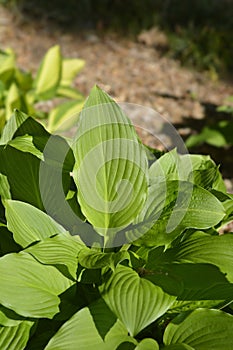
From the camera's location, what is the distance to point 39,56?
16.0ft

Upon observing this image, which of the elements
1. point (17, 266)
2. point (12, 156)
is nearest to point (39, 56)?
point (12, 156)

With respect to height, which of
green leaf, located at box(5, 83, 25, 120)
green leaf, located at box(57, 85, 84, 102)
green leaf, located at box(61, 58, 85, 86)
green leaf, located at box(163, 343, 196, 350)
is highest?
green leaf, located at box(163, 343, 196, 350)

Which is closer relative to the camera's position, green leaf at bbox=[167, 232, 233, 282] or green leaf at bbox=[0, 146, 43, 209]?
green leaf at bbox=[167, 232, 233, 282]

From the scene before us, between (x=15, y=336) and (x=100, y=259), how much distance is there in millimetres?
322

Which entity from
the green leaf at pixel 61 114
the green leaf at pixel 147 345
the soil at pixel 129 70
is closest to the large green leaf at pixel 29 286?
the green leaf at pixel 147 345

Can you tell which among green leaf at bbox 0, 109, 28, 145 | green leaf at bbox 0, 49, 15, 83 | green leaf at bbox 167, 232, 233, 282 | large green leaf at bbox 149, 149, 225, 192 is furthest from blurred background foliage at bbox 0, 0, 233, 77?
green leaf at bbox 167, 232, 233, 282

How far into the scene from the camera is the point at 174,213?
1663mm

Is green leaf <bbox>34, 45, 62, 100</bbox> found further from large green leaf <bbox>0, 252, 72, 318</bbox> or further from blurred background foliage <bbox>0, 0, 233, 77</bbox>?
blurred background foliage <bbox>0, 0, 233, 77</bbox>

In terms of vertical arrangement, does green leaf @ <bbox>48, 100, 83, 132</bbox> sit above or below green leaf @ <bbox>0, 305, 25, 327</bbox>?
below

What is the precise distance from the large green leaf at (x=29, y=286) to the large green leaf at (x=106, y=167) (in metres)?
0.21

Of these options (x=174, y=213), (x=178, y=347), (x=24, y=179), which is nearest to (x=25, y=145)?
(x=24, y=179)

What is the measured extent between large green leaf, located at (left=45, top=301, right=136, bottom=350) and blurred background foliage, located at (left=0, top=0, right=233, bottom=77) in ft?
12.4

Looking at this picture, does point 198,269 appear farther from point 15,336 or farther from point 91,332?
point 15,336

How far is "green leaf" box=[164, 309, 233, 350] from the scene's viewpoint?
155cm
